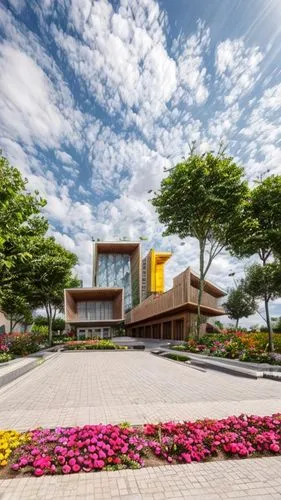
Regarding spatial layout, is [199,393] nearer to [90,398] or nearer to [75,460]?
[90,398]

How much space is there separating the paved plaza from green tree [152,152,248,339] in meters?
11.4

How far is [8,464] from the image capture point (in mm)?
3834

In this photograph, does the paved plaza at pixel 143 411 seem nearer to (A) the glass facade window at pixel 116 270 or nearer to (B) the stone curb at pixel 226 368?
(B) the stone curb at pixel 226 368

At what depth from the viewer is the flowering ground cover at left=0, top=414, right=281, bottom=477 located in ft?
12.5

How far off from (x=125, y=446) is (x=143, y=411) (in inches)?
95.8

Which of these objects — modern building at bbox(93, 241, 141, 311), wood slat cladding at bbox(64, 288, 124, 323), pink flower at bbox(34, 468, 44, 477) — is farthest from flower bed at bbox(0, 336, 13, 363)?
modern building at bbox(93, 241, 141, 311)

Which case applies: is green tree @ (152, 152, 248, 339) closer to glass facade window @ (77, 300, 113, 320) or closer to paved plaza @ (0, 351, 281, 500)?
paved plaza @ (0, 351, 281, 500)

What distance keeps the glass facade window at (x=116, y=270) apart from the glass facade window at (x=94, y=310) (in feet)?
71.3

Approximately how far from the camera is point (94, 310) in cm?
5025

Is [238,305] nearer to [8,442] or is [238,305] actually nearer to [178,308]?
[178,308]

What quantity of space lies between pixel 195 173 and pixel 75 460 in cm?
1930

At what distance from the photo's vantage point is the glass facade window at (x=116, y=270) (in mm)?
71938

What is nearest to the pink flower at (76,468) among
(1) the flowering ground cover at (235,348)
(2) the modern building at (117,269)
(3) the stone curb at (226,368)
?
(3) the stone curb at (226,368)

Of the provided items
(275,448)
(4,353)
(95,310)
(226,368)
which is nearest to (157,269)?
(95,310)
